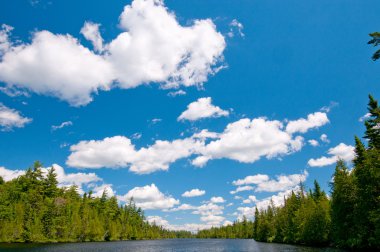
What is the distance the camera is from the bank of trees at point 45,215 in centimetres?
8188

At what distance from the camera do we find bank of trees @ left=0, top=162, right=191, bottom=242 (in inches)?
3223

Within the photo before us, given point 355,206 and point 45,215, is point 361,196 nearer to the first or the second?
point 355,206

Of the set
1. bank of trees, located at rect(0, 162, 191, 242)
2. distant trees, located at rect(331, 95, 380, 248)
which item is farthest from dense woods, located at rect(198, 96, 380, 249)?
bank of trees, located at rect(0, 162, 191, 242)

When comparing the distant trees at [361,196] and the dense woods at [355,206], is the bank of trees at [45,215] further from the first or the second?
the distant trees at [361,196]

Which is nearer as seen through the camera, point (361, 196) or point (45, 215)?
point (361, 196)

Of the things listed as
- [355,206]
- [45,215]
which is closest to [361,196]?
[355,206]

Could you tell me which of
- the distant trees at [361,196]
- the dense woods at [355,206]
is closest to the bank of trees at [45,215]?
the dense woods at [355,206]

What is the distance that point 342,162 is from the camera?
54.4m

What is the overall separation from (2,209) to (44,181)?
23289mm

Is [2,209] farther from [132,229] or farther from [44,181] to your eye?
[132,229]

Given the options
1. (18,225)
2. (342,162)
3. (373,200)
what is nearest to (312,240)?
(342,162)

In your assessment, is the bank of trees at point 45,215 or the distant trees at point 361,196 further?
the bank of trees at point 45,215

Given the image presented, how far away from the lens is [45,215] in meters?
89.9

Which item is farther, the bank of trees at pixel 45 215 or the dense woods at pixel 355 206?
the bank of trees at pixel 45 215
